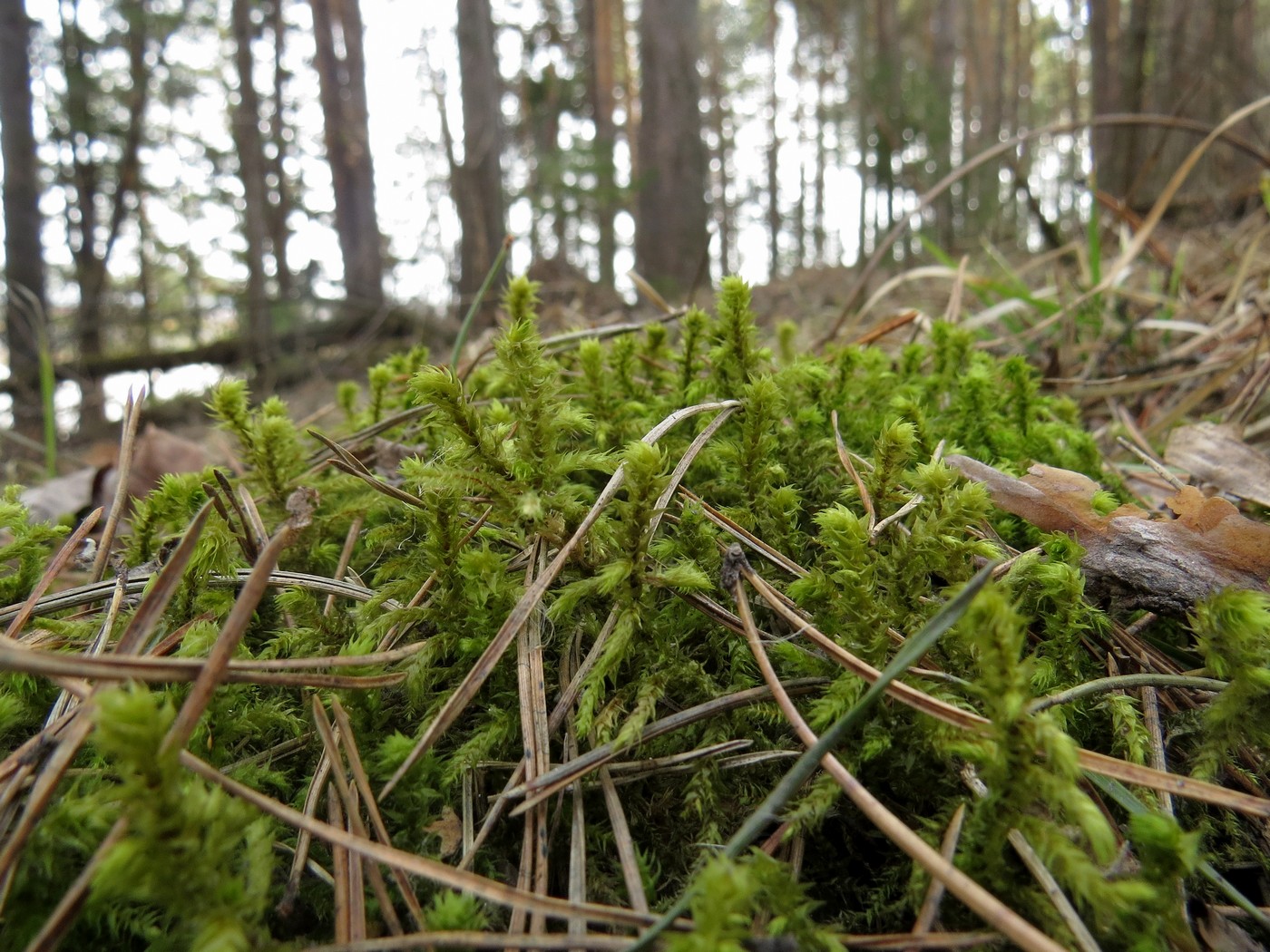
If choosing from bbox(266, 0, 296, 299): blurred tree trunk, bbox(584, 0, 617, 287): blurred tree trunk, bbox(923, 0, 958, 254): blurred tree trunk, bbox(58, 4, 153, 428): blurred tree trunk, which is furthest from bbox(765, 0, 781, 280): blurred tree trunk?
bbox(58, 4, 153, 428): blurred tree trunk

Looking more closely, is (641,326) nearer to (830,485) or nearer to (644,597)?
(830,485)

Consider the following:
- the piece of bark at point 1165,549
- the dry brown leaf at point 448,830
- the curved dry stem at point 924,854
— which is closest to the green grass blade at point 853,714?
the curved dry stem at point 924,854

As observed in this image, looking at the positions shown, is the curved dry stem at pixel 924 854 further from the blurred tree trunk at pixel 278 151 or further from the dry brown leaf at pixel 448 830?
the blurred tree trunk at pixel 278 151

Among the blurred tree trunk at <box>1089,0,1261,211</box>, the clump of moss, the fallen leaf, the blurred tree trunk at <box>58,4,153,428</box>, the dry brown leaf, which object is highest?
the blurred tree trunk at <box>58,4,153,428</box>

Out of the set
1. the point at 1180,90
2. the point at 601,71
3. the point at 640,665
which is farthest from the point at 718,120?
the point at 640,665

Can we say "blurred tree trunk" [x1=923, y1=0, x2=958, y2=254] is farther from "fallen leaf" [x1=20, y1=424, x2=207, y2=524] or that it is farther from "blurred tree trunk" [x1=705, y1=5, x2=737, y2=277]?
"blurred tree trunk" [x1=705, y1=5, x2=737, y2=277]

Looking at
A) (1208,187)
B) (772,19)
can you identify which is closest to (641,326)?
(1208,187)
